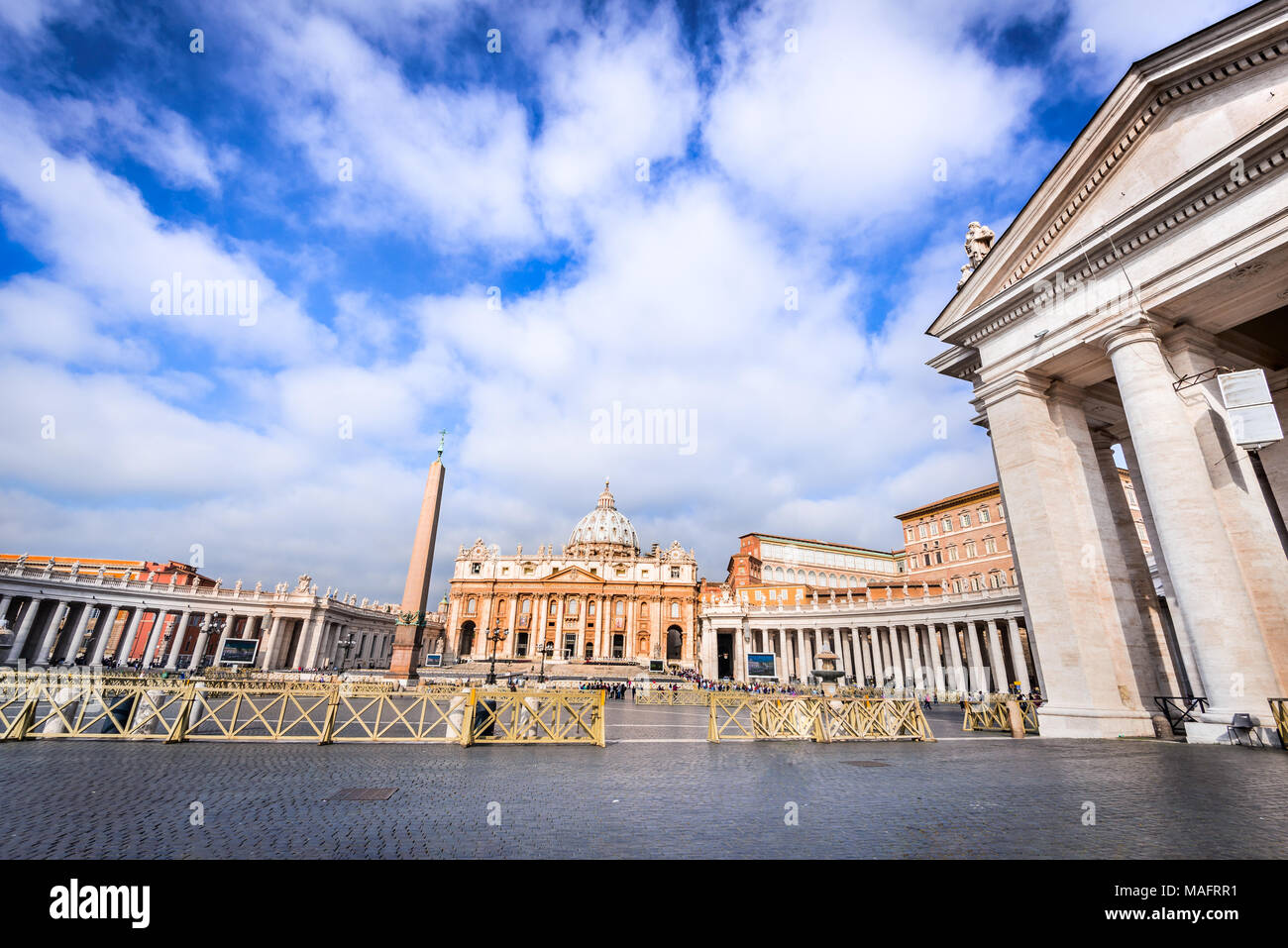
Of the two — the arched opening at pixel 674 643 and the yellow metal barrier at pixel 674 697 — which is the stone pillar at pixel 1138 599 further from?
the arched opening at pixel 674 643

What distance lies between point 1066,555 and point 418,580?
26.5 meters

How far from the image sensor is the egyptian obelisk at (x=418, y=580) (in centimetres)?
2795

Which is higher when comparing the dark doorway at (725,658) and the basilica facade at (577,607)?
the basilica facade at (577,607)

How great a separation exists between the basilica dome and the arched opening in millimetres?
22213

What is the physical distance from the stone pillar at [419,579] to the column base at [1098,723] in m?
25.3

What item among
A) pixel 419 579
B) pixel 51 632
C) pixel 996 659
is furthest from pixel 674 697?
pixel 51 632

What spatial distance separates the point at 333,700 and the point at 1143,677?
18.4 m

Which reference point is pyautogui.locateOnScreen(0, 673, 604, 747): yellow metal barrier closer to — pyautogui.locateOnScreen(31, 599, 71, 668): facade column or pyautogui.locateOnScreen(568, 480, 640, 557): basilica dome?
pyautogui.locateOnScreen(31, 599, 71, 668): facade column

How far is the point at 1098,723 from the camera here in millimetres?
12008

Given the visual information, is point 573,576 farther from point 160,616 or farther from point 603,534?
point 160,616

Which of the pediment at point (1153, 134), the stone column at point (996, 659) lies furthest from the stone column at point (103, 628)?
the stone column at point (996, 659)

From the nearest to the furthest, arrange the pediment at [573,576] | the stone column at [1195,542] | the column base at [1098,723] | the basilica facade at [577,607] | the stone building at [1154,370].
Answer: the stone column at [1195,542] < the stone building at [1154,370] < the column base at [1098,723] < the basilica facade at [577,607] < the pediment at [573,576]
